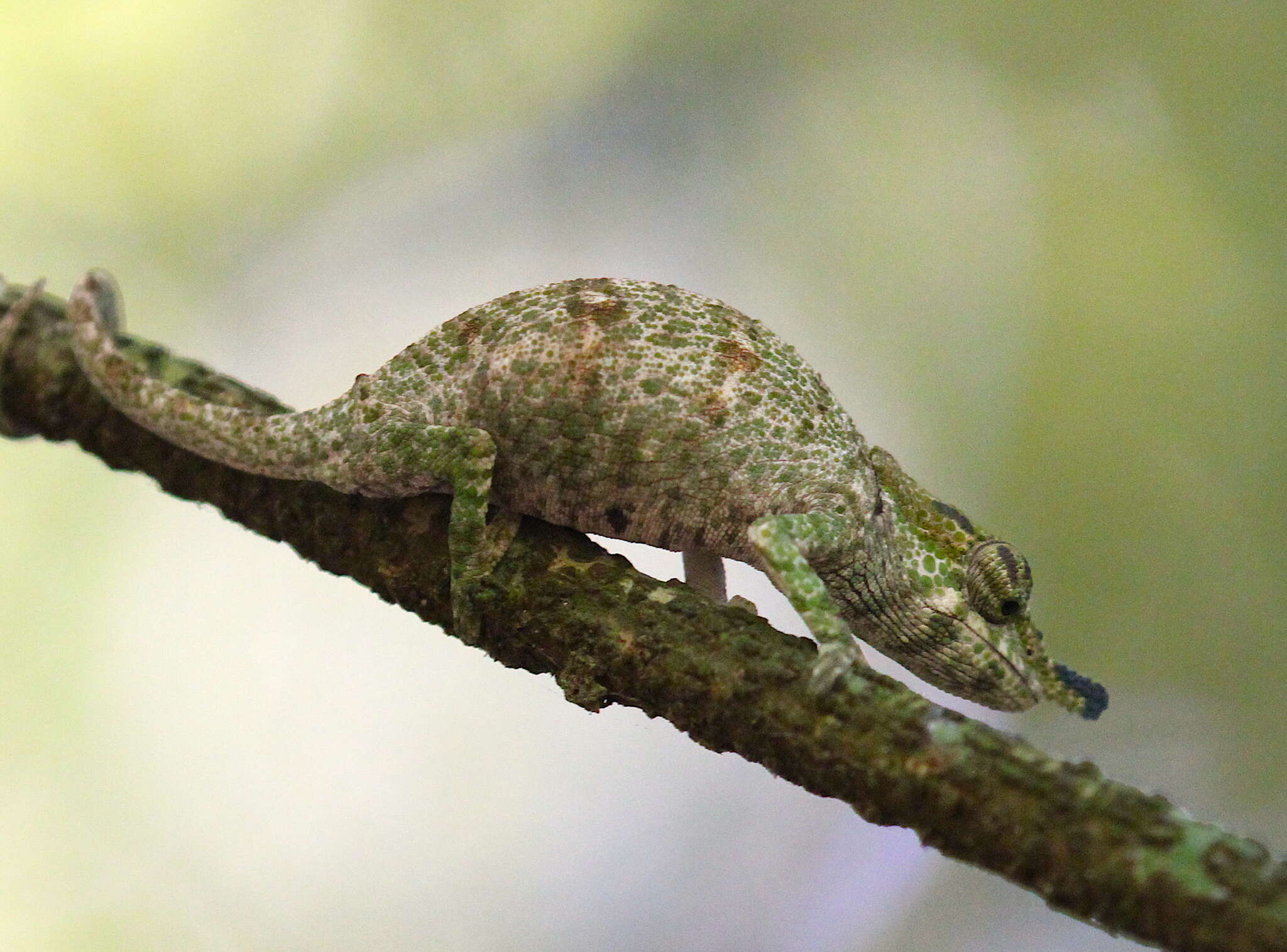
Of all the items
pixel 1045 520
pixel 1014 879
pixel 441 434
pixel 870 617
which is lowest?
pixel 1014 879

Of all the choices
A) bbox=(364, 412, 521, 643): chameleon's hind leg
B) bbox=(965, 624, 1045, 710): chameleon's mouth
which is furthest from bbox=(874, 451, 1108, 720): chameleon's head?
bbox=(364, 412, 521, 643): chameleon's hind leg

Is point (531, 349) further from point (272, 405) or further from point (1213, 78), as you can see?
point (1213, 78)

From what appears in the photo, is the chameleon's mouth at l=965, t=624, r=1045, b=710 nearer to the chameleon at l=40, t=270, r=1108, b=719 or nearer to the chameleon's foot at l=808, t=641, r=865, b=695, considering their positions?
the chameleon at l=40, t=270, r=1108, b=719

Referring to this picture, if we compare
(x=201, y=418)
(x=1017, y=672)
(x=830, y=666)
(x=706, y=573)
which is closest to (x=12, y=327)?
(x=201, y=418)

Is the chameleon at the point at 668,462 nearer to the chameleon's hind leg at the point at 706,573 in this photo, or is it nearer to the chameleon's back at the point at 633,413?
the chameleon's back at the point at 633,413

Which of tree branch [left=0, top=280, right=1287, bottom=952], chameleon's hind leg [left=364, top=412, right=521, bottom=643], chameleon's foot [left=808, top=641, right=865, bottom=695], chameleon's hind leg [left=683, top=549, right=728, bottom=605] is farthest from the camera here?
chameleon's hind leg [left=683, top=549, right=728, bottom=605]

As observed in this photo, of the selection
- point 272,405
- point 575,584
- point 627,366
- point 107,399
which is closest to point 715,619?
point 575,584

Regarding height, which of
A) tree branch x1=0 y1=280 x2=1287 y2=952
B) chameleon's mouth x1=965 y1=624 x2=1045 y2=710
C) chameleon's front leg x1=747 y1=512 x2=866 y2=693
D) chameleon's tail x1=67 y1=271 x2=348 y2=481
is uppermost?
chameleon's mouth x1=965 y1=624 x2=1045 y2=710
